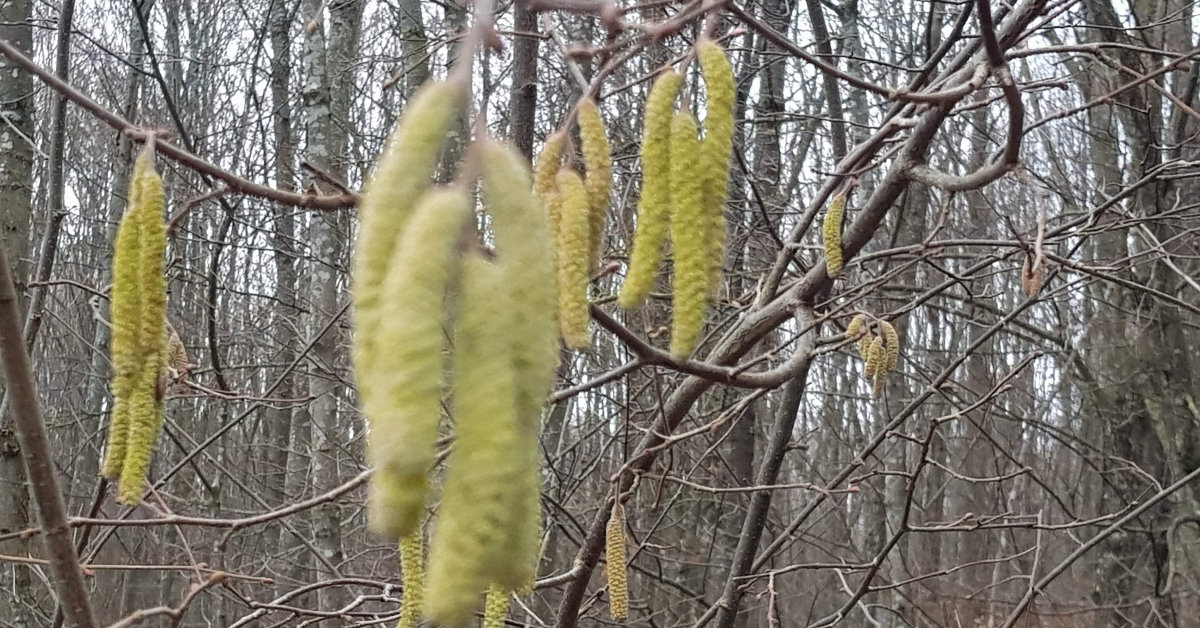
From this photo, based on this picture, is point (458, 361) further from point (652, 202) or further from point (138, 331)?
point (138, 331)

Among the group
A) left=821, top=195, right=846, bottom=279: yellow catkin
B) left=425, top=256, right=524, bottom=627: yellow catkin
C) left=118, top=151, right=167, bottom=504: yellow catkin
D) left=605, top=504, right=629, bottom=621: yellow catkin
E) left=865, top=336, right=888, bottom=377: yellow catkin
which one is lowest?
left=605, top=504, right=629, bottom=621: yellow catkin

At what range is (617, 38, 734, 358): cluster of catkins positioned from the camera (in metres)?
0.89

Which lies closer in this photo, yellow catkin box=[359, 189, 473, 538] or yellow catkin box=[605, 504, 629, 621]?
yellow catkin box=[359, 189, 473, 538]

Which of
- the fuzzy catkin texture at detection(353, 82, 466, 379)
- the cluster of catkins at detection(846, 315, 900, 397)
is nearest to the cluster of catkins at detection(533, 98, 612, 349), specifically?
the fuzzy catkin texture at detection(353, 82, 466, 379)

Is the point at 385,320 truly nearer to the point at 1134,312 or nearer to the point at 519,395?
the point at 519,395

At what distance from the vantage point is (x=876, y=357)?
2498 millimetres

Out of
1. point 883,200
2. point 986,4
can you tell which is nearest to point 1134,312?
point 883,200

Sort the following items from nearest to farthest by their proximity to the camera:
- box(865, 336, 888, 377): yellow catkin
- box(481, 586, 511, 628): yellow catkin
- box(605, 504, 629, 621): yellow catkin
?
box(481, 586, 511, 628): yellow catkin < box(605, 504, 629, 621): yellow catkin < box(865, 336, 888, 377): yellow catkin

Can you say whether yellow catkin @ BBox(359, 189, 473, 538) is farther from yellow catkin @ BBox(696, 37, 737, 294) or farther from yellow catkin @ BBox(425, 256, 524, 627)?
yellow catkin @ BBox(696, 37, 737, 294)

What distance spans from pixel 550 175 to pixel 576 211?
126mm

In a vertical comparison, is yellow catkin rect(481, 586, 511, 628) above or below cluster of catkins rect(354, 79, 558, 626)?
below

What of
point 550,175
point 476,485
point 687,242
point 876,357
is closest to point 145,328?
Answer: point 550,175

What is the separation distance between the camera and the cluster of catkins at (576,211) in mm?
978

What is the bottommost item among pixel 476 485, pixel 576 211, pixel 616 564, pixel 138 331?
pixel 616 564
